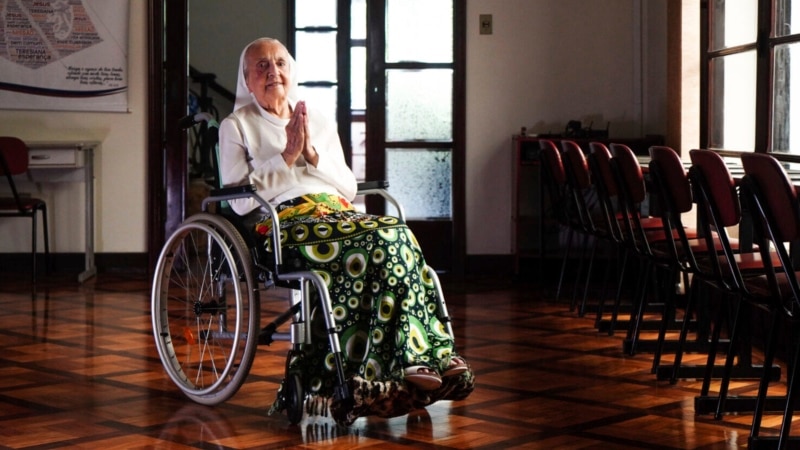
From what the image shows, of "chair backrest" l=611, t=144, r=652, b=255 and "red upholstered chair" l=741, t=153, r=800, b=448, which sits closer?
"red upholstered chair" l=741, t=153, r=800, b=448

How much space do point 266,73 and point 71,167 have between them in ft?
11.1

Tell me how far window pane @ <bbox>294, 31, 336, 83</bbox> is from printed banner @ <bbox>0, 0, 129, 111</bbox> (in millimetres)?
3316

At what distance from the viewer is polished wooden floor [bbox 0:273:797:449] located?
10.8ft

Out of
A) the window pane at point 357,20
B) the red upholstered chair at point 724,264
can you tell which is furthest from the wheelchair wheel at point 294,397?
the window pane at point 357,20

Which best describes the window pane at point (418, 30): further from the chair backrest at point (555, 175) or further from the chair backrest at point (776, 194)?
the chair backrest at point (776, 194)

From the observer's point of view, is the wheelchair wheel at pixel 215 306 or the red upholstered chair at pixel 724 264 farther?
the wheelchair wheel at pixel 215 306

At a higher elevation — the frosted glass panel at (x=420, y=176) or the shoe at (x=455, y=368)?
the frosted glass panel at (x=420, y=176)

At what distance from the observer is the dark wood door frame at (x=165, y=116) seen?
7223 mm

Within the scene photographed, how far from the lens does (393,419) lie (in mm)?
3521

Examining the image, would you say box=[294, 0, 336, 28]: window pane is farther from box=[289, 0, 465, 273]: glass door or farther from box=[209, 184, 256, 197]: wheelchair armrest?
box=[209, 184, 256, 197]: wheelchair armrest

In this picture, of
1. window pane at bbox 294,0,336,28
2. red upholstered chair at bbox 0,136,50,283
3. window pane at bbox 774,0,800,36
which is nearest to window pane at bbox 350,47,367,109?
window pane at bbox 294,0,336,28

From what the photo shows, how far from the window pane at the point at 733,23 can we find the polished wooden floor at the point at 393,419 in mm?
1597

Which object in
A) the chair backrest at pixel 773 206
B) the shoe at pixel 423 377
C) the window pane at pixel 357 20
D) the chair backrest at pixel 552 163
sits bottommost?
the shoe at pixel 423 377

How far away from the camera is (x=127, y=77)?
23.9 feet
